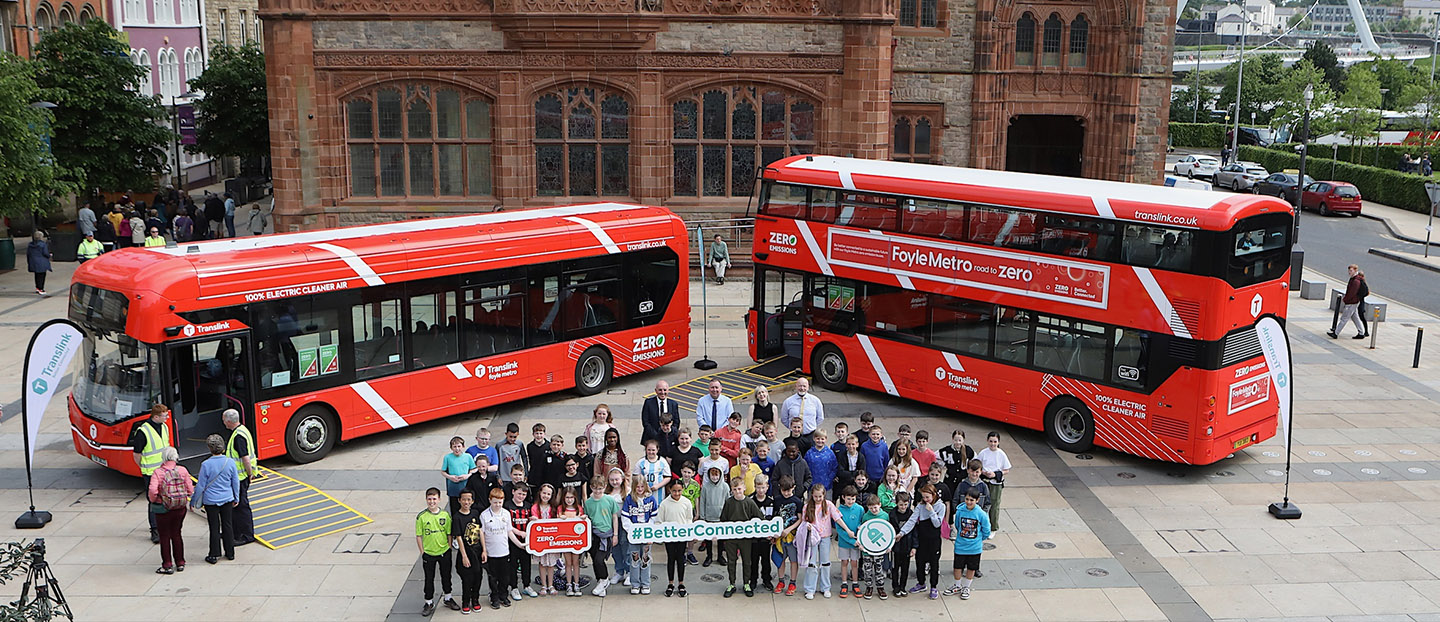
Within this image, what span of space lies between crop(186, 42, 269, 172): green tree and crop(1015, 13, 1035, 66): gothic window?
2406 cm

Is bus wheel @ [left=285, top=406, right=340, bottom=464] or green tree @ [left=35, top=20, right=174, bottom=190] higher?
green tree @ [left=35, top=20, right=174, bottom=190]

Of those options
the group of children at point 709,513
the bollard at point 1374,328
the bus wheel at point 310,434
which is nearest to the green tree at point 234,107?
the bus wheel at point 310,434

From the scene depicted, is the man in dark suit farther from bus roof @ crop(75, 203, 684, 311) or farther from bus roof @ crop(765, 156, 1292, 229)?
bus roof @ crop(765, 156, 1292, 229)

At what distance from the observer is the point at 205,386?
54.1 ft

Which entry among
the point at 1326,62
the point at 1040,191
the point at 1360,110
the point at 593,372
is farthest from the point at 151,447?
the point at 1326,62

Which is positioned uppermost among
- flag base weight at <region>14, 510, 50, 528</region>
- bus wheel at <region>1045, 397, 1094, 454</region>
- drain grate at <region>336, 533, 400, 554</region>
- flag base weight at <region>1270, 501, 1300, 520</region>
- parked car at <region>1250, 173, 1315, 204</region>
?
parked car at <region>1250, 173, 1315, 204</region>

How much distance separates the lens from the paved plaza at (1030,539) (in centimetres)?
1315

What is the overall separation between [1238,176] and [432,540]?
4782cm

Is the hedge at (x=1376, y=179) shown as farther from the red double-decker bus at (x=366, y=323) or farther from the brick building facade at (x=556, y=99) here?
the red double-decker bus at (x=366, y=323)

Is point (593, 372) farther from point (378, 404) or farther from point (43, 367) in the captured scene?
point (43, 367)

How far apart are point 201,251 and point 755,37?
16867 mm

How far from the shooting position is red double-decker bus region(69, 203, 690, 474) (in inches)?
632

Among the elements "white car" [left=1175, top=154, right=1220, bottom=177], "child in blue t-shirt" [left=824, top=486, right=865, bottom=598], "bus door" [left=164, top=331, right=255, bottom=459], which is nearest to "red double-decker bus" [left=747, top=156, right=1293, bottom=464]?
"child in blue t-shirt" [left=824, top=486, right=865, bottom=598]

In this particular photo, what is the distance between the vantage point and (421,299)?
61.0ft
